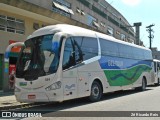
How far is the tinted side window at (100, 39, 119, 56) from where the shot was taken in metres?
16.6

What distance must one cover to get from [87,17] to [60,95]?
1085 inches

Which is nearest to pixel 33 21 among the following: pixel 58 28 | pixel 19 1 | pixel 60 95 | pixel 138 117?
pixel 19 1

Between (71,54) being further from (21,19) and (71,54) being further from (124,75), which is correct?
(21,19)

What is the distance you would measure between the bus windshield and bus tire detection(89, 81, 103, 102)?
121 inches

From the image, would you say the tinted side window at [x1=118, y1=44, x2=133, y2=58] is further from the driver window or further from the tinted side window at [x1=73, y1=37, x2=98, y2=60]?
the driver window

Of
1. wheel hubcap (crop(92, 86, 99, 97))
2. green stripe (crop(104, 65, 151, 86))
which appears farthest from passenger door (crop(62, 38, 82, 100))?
green stripe (crop(104, 65, 151, 86))

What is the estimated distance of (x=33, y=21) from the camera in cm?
2320

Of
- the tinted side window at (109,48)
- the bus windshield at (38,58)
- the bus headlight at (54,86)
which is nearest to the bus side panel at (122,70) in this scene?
the tinted side window at (109,48)

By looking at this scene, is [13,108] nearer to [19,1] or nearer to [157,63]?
[19,1]

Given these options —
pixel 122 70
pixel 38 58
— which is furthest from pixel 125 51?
pixel 38 58

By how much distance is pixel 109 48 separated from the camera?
1739 centimetres

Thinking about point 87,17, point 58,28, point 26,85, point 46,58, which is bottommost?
point 26,85

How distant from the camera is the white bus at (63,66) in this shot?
1257 centimetres

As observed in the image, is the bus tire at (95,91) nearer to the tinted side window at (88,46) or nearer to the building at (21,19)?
the tinted side window at (88,46)
